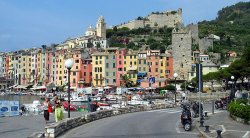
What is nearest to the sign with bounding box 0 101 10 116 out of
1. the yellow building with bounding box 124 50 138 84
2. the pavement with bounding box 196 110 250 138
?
the pavement with bounding box 196 110 250 138

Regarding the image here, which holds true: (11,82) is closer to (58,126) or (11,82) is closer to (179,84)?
(179,84)

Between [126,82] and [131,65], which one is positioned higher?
[131,65]

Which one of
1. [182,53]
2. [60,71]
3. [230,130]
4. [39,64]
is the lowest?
[230,130]

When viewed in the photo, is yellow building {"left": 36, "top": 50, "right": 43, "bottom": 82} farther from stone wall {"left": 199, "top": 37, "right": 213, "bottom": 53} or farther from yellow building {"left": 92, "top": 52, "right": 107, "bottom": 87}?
stone wall {"left": 199, "top": 37, "right": 213, "bottom": 53}

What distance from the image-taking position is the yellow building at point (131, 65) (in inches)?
4820

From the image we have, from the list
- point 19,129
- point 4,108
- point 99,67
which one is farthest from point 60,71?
point 19,129

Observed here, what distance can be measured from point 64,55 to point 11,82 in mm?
36066

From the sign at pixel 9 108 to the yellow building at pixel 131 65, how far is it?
90.9 m

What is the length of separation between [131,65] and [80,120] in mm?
97286

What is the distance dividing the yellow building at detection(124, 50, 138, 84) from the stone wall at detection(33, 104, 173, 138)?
76.7 meters

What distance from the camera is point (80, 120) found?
84.0ft

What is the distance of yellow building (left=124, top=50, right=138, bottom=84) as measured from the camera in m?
122

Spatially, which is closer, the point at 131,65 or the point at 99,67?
the point at 99,67

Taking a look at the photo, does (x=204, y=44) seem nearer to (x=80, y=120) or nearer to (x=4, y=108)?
(x=4, y=108)
